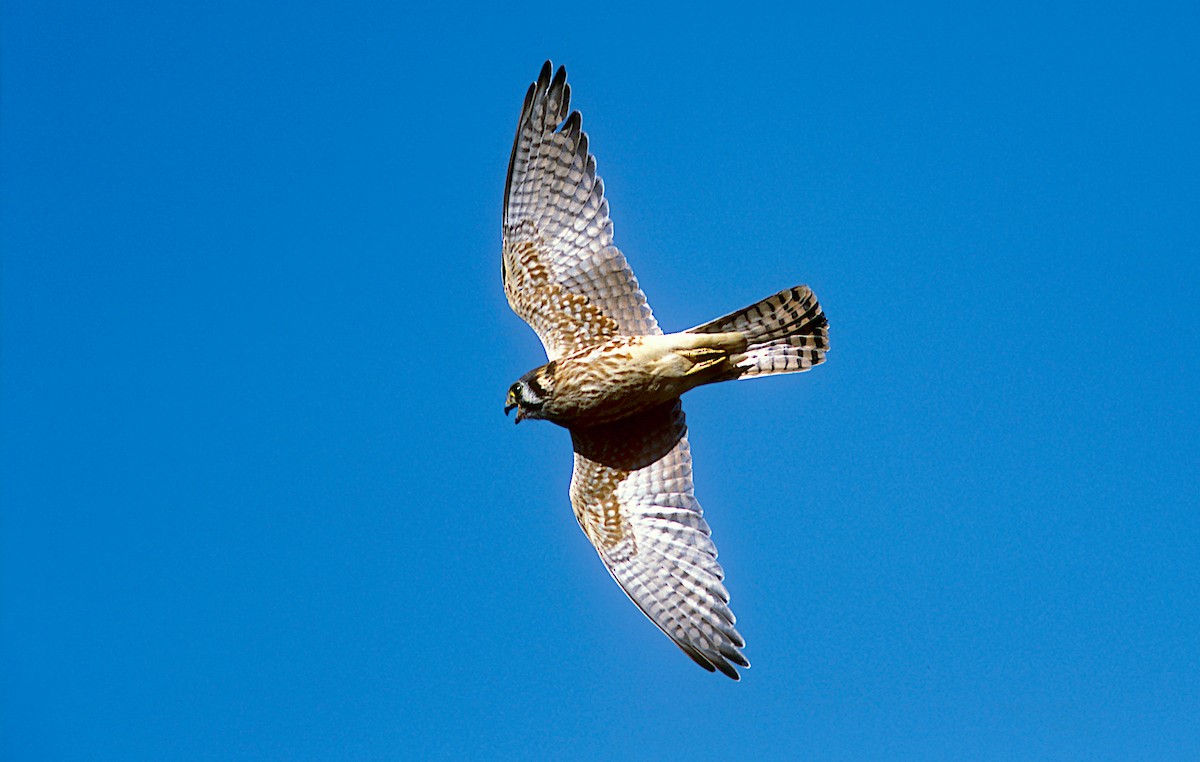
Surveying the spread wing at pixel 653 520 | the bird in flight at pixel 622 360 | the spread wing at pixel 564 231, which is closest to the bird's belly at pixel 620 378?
the bird in flight at pixel 622 360

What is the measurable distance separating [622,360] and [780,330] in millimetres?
1211

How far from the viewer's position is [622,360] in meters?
9.88

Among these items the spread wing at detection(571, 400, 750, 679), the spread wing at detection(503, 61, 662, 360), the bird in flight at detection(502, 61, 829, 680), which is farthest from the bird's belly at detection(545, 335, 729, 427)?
the spread wing at detection(571, 400, 750, 679)

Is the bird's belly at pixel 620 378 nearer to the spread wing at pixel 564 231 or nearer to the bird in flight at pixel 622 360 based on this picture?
the bird in flight at pixel 622 360

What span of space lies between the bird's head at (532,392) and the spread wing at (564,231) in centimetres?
30

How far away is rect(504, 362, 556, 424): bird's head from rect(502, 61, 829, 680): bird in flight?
1cm

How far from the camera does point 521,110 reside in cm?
1019

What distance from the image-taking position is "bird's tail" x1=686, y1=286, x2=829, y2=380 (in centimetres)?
981

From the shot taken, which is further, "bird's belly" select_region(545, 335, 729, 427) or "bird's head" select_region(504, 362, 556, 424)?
"bird's head" select_region(504, 362, 556, 424)

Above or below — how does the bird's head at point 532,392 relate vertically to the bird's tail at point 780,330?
below

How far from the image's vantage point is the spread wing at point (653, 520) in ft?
33.1

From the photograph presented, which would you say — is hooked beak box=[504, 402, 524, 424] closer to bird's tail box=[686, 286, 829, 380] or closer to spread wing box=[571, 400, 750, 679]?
spread wing box=[571, 400, 750, 679]

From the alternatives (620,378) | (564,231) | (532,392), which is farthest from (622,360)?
(564,231)

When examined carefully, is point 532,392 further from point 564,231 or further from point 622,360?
point 564,231
